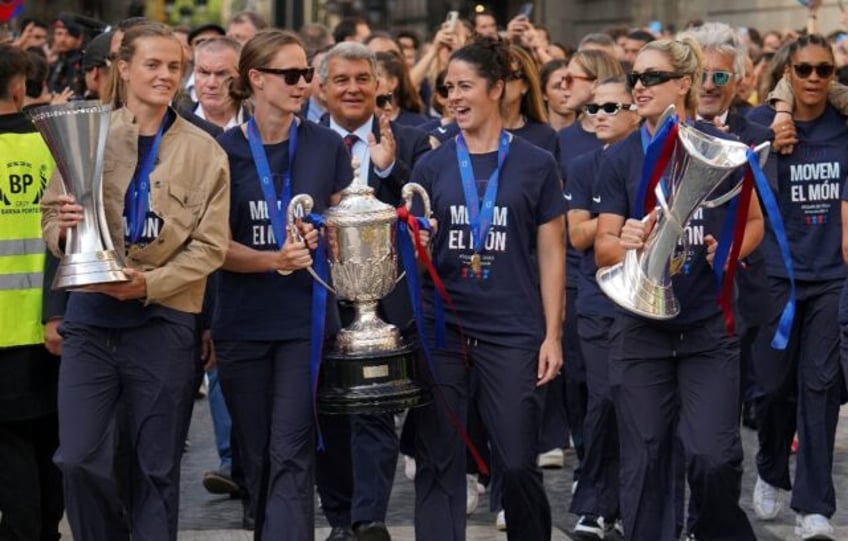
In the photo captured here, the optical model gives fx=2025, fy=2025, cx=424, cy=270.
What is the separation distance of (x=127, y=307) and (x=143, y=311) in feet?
0.21

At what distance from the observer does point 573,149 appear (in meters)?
10.8

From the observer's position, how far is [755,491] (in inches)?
388

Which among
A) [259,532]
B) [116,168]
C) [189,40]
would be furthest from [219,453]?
[189,40]

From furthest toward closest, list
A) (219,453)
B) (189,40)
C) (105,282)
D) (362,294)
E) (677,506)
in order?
1. (189,40)
2. (219,453)
3. (677,506)
4. (362,294)
5. (105,282)

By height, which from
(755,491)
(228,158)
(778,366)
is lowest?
(755,491)

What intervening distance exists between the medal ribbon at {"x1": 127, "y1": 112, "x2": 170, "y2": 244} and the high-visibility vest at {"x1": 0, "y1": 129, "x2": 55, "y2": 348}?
832 millimetres

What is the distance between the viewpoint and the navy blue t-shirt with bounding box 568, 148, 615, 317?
916cm

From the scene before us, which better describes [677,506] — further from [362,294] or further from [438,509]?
[362,294]

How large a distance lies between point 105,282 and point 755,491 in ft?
12.9

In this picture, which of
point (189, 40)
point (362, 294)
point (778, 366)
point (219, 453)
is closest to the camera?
point (362, 294)

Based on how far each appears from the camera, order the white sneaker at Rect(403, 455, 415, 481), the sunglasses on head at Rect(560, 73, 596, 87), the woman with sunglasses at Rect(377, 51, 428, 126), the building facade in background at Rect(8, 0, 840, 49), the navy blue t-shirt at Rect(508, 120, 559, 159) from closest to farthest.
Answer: the navy blue t-shirt at Rect(508, 120, 559, 159) → the white sneaker at Rect(403, 455, 415, 481) → the sunglasses on head at Rect(560, 73, 596, 87) → the woman with sunglasses at Rect(377, 51, 428, 126) → the building facade in background at Rect(8, 0, 840, 49)

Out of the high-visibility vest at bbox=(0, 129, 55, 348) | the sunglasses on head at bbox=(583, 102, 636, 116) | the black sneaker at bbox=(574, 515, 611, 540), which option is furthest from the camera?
the sunglasses on head at bbox=(583, 102, 636, 116)

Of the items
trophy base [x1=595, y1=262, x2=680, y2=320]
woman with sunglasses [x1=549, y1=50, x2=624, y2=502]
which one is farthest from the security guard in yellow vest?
woman with sunglasses [x1=549, y1=50, x2=624, y2=502]

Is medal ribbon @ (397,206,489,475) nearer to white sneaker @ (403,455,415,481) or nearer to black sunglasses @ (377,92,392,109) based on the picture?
black sunglasses @ (377,92,392,109)
